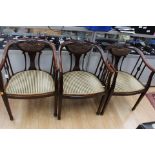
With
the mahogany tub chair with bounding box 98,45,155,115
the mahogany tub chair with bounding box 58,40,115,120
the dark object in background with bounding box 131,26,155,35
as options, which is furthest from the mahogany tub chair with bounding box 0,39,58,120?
the dark object in background with bounding box 131,26,155,35

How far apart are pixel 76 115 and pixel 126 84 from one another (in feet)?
1.98

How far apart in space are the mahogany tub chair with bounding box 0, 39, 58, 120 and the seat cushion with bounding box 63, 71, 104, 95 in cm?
13

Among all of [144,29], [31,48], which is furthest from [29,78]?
[144,29]

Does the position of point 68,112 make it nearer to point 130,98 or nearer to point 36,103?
point 36,103

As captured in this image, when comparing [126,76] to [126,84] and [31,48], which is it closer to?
[126,84]

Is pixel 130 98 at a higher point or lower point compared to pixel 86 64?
lower

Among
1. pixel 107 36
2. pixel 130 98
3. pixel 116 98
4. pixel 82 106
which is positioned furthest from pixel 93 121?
pixel 107 36

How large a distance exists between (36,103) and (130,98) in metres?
1.13

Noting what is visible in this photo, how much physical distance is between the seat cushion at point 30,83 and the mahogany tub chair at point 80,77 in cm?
14

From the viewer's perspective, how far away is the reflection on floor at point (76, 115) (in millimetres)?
1789

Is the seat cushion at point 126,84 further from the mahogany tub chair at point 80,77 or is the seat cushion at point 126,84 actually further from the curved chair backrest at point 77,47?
the curved chair backrest at point 77,47

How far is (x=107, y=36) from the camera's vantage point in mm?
2137

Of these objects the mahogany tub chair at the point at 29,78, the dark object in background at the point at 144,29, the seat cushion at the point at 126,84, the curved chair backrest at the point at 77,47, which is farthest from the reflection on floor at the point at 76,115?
the dark object in background at the point at 144,29
